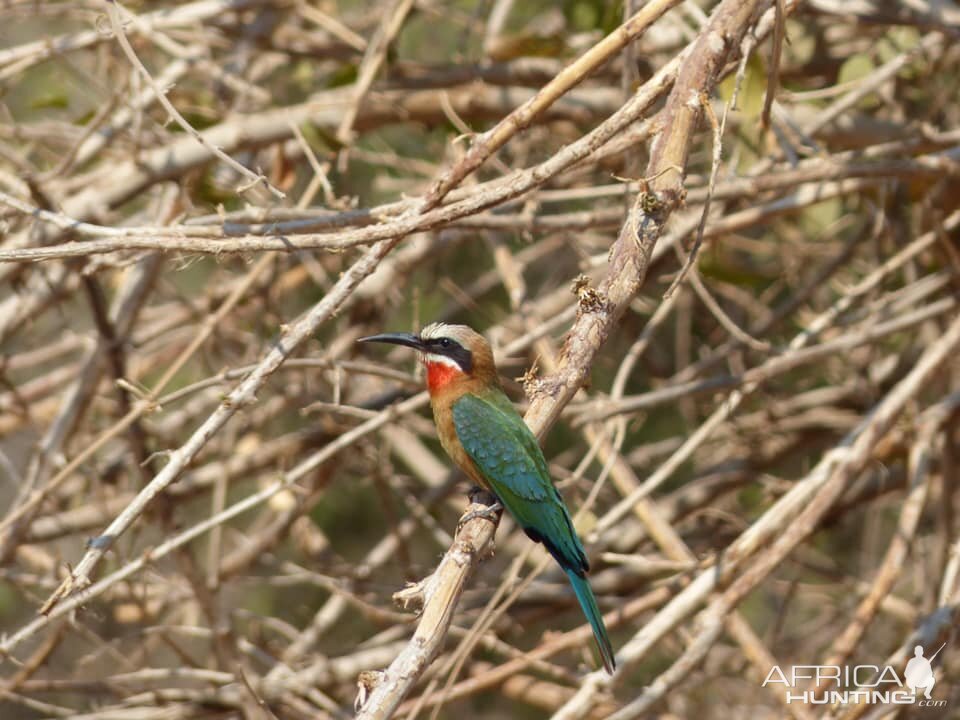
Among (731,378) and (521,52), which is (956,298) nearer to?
(731,378)

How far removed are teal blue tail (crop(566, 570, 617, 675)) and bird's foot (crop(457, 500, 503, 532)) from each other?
276mm

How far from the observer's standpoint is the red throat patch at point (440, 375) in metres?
3.44

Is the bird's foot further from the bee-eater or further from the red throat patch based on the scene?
the red throat patch

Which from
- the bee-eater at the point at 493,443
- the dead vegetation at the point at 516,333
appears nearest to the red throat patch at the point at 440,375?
the bee-eater at the point at 493,443

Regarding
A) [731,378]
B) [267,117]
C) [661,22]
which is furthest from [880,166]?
[267,117]

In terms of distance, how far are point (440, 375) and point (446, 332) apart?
0.42 feet

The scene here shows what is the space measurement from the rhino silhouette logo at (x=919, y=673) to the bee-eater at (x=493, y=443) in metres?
0.88

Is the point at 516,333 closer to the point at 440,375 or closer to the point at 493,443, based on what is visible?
the point at 440,375

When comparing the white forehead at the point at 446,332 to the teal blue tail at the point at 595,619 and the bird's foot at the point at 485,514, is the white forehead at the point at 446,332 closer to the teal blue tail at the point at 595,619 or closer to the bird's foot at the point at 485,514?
the bird's foot at the point at 485,514

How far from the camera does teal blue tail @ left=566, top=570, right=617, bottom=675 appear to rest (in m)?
2.71

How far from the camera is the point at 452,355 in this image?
3.43 metres

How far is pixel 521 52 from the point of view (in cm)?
423

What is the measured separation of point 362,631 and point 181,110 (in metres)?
2.89

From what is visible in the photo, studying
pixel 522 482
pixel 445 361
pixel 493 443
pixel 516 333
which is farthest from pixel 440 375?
pixel 516 333
